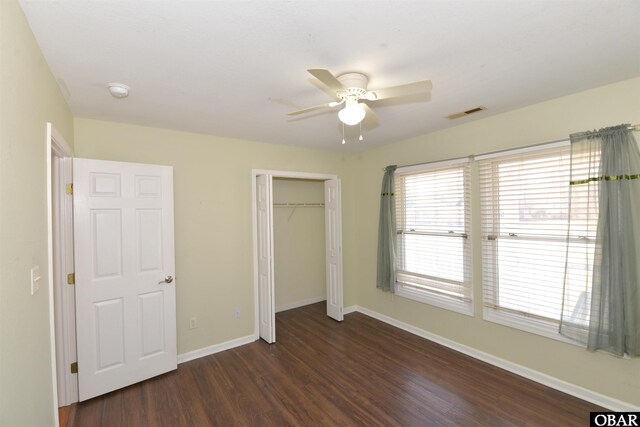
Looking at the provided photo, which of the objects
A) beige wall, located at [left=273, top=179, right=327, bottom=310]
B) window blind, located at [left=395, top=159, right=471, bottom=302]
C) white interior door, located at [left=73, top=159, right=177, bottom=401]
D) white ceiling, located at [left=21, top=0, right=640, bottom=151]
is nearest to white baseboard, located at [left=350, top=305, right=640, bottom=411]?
window blind, located at [left=395, top=159, right=471, bottom=302]

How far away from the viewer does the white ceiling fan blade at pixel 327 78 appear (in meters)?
1.42

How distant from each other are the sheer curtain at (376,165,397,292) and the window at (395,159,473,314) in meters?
0.08

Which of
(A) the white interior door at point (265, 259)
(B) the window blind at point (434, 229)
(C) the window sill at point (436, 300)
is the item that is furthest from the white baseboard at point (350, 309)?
(A) the white interior door at point (265, 259)

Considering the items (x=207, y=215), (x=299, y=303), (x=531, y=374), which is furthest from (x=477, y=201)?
(x=299, y=303)

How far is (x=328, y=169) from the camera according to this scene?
170 inches

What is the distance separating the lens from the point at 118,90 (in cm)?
204

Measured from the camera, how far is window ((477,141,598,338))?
232 cm

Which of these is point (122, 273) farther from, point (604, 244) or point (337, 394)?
point (604, 244)

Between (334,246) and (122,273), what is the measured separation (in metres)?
2.57

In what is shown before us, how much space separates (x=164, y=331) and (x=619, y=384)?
12.9ft

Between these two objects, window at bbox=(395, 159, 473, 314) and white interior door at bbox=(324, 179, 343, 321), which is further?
white interior door at bbox=(324, 179, 343, 321)

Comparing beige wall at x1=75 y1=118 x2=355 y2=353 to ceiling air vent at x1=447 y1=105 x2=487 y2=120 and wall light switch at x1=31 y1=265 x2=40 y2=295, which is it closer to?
wall light switch at x1=31 y1=265 x2=40 y2=295

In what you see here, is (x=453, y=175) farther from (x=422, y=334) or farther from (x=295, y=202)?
(x=295, y=202)

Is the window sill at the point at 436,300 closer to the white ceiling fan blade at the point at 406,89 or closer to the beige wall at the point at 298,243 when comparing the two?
the beige wall at the point at 298,243
